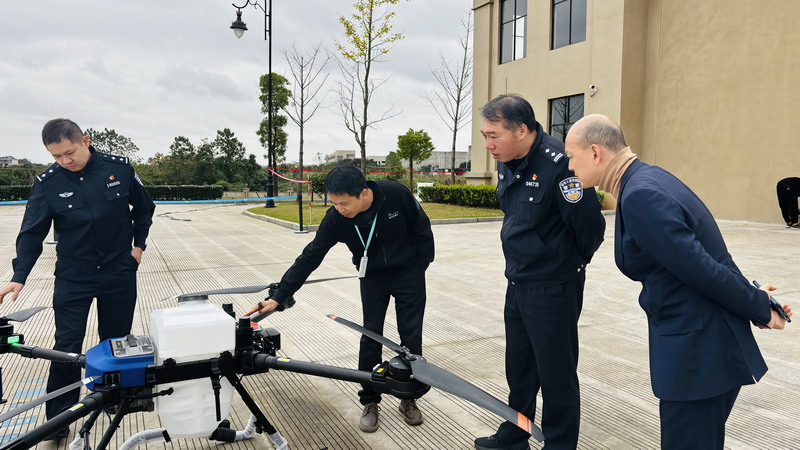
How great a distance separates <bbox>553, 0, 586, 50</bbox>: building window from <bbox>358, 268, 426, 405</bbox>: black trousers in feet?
62.5

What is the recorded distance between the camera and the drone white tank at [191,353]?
229 cm

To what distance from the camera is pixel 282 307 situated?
3045 millimetres

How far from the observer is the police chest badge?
255 cm

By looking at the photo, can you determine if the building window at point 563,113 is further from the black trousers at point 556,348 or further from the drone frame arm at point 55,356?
the drone frame arm at point 55,356

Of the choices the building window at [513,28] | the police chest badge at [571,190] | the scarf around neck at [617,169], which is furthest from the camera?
the building window at [513,28]

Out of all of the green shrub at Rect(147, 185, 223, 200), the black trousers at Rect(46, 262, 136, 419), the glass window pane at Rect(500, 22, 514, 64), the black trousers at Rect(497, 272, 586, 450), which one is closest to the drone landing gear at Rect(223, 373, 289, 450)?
the black trousers at Rect(46, 262, 136, 419)

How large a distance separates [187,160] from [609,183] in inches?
1548

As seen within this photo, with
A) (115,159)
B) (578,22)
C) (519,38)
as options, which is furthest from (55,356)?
(519,38)

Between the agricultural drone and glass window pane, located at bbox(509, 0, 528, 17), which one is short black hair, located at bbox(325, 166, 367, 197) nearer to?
the agricultural drone

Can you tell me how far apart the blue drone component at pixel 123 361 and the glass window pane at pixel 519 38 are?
22354 millimetres

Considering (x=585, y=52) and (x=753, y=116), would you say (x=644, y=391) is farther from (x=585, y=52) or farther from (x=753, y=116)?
(x=585, y=52)

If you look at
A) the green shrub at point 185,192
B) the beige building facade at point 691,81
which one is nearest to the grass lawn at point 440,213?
the beige building facade at point 691,81

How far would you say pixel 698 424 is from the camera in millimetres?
1905

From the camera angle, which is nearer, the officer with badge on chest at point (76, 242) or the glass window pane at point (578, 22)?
the officer with badge on chest at point (76, 242)
